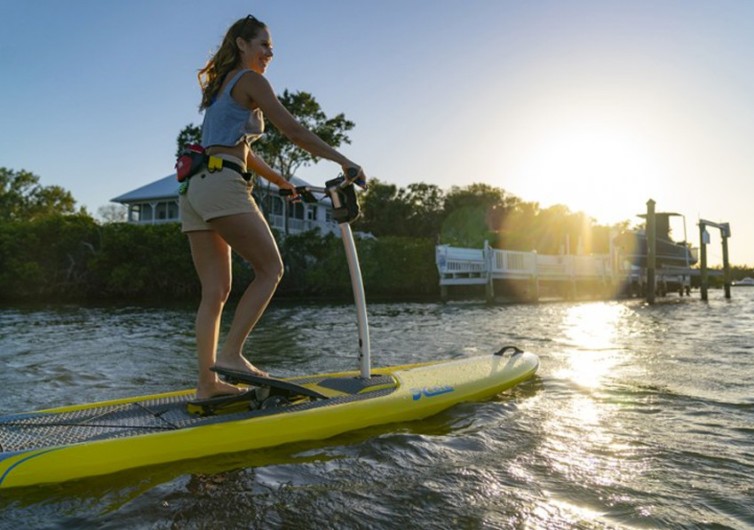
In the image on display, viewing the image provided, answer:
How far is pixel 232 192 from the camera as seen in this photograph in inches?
125

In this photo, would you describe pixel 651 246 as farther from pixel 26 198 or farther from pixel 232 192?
pixel 26 198

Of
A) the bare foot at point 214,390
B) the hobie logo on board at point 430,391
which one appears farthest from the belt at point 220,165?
the hobie logo on board at point 430,391

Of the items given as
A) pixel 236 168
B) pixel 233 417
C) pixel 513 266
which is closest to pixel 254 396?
pixel 233 417

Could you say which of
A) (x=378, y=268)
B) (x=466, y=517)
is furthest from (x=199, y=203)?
(x=378, y=268)

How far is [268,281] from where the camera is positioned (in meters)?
3.40

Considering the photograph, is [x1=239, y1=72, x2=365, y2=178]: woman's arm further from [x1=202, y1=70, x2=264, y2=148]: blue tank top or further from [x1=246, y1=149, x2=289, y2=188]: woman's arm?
[x1=246, y1=149, x2=289, y2=188]: woman's arm

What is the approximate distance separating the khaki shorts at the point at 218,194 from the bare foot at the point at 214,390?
0.90 m

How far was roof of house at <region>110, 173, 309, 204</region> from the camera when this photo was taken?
119 feet

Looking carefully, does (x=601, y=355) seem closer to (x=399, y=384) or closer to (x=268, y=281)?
(x=399, y=384)

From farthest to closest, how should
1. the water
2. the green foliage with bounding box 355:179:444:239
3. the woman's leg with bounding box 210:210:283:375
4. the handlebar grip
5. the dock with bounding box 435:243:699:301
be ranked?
the green foliage with bounding box 355:179:444:239 < the dock with bounding box 435:243:699:301 < the handlebar grip < the woman's leg with bounding box 210:210:283:375 < the water

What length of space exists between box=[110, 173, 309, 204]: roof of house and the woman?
32407 millimetres

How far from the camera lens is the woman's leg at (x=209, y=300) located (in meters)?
3.31

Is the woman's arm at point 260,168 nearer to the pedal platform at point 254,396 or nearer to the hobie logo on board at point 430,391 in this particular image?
the pedal platform at point 254,396

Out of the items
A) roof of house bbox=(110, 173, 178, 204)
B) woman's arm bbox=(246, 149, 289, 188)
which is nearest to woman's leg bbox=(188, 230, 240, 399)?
woman's arm bbox=(246, 149, 289, 188)
